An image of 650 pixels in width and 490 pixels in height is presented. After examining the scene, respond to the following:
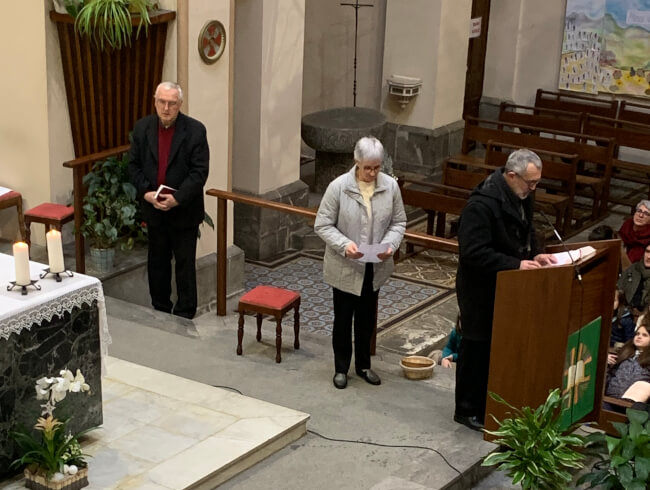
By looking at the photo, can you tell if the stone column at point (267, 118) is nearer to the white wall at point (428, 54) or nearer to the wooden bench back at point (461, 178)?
the wooden bench back at point (461, 178)

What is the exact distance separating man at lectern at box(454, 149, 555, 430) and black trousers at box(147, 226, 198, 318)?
215 cm

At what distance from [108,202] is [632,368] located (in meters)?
3.60

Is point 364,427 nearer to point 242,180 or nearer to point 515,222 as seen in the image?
point 515,222

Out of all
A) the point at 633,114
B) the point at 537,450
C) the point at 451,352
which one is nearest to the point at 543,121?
the point at 633,114

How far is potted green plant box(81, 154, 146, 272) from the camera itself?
7773 mm

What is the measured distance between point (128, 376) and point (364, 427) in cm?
130

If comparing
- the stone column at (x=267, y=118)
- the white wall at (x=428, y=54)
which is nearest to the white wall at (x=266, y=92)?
the stone column at (x=267, y=118)

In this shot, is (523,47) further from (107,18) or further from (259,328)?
(259,328)

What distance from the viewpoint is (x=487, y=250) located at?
18.2 feet

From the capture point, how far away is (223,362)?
6.68m

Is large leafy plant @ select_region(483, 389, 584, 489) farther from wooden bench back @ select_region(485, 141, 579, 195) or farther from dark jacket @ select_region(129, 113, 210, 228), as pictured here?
wooden bench back @ select_region(485, 141, 579, 195)

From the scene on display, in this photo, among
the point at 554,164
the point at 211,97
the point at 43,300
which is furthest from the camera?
the point at 554,164

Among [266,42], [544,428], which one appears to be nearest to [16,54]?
[266,42]

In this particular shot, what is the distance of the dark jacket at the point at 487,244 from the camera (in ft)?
18.2
